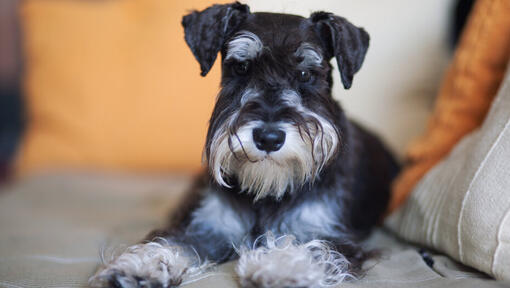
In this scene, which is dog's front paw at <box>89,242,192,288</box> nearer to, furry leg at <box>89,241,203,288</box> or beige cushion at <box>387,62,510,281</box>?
furry leg at <box>89,241,203,288</box>

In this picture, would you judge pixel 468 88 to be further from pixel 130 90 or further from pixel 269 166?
pixel 130 90

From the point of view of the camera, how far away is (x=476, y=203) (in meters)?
2.03

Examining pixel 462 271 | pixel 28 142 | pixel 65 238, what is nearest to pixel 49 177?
pixel 28 142

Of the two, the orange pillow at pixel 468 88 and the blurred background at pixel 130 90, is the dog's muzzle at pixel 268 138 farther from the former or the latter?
the blurred background at pixel 130 90

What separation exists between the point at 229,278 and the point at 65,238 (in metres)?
1.30

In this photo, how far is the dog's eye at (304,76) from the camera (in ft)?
6.99

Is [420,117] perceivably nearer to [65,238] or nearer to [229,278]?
[229,278]

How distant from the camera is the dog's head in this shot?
6.37 ft

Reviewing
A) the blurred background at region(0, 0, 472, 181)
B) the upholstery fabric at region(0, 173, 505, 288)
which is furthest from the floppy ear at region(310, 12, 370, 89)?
the blurred background at region(0, 0, 472, 181)

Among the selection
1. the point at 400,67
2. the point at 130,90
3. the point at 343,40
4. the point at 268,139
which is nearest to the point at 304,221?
Result: the point at 268,139

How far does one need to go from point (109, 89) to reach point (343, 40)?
2.43 metres

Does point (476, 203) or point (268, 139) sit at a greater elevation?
point (268, 139)

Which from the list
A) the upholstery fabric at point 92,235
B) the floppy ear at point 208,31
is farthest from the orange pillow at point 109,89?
the floppy ear at point 208,31

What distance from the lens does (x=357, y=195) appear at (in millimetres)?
2758
